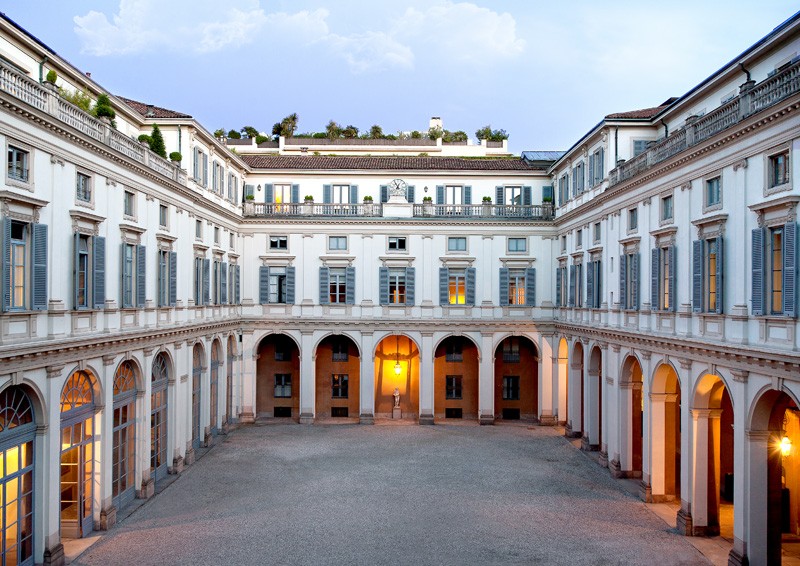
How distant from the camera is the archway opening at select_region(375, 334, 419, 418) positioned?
40594mm

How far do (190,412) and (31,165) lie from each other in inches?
601

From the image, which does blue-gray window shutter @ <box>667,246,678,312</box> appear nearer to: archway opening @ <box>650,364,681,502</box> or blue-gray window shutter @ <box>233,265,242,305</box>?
archway opening @ <box>650,364,681,502</box>

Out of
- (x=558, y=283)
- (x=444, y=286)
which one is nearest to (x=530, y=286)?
(x=558, y=283)

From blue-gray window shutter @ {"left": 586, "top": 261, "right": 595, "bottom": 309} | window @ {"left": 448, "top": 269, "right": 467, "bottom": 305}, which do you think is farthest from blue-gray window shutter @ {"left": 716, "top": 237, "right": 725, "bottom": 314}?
window @ {"left": 448, "top": 269, "right": 467, "bottom": 305}

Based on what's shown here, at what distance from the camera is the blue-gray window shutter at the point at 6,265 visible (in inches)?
587

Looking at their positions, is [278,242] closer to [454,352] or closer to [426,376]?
[426,376]

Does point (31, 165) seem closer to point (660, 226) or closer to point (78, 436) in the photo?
point (78, 436)

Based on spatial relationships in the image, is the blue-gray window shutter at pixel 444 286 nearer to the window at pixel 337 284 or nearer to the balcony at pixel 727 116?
the window at pixel 337 284

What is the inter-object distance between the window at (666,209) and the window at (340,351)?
23059mm

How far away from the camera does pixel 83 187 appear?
1912cm

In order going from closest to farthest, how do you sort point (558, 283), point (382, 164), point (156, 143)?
point (156, 143) < point (558, 283) < point (382, 164)

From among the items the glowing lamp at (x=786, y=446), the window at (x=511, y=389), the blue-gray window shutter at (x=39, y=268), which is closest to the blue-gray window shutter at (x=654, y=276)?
the glowing lamp at (x=786, y=446)

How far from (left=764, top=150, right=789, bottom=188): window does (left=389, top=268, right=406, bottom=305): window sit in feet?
78.8

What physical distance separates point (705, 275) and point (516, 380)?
893 inches
